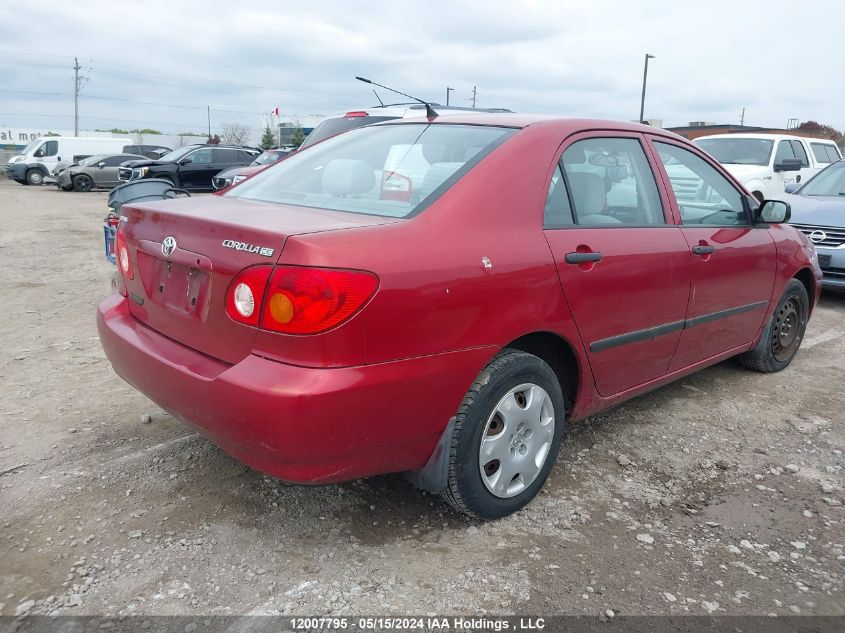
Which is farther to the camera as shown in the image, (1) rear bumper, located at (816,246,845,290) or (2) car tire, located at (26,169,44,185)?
(2) car tire, located at (26,169,44,185)

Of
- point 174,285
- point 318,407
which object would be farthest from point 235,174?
point 318,407

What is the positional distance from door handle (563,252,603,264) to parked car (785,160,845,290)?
A: 5.16 metres

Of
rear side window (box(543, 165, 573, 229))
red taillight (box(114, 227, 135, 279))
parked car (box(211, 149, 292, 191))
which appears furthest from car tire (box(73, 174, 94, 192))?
rear side window (box(543, 165, 573, 229))

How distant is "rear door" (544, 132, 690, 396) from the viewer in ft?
9.45

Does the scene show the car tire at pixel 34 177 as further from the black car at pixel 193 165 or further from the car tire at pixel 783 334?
the car tire at pixel 783 334

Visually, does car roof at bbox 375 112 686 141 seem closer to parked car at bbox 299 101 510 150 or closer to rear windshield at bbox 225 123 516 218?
rear windshield at bbox 225 123 516 218

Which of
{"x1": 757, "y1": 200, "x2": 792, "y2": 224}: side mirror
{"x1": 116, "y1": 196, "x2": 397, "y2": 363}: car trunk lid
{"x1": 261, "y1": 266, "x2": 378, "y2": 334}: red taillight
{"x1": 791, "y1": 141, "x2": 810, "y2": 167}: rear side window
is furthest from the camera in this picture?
{"x1": 791, "y1": 141, "x2": 810, "y2": 167}: rear side window

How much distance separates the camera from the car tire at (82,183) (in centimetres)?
2347

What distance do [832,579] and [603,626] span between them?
0.94 m

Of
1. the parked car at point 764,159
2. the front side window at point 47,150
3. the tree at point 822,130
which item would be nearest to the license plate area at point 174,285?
the parked car at point 764,159

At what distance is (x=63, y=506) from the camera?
2.82 meters

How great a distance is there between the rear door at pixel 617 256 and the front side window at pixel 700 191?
0.71 ft

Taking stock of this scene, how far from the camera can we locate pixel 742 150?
37.2 ft

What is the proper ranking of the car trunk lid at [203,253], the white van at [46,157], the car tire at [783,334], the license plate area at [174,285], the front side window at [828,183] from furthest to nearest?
1. the white van at [46,157]
2. the front side window at [828,183]
3. the car tire at [783,334]
4. the license plate area at [174,285]
5. the car trunk lid at [203,253]
